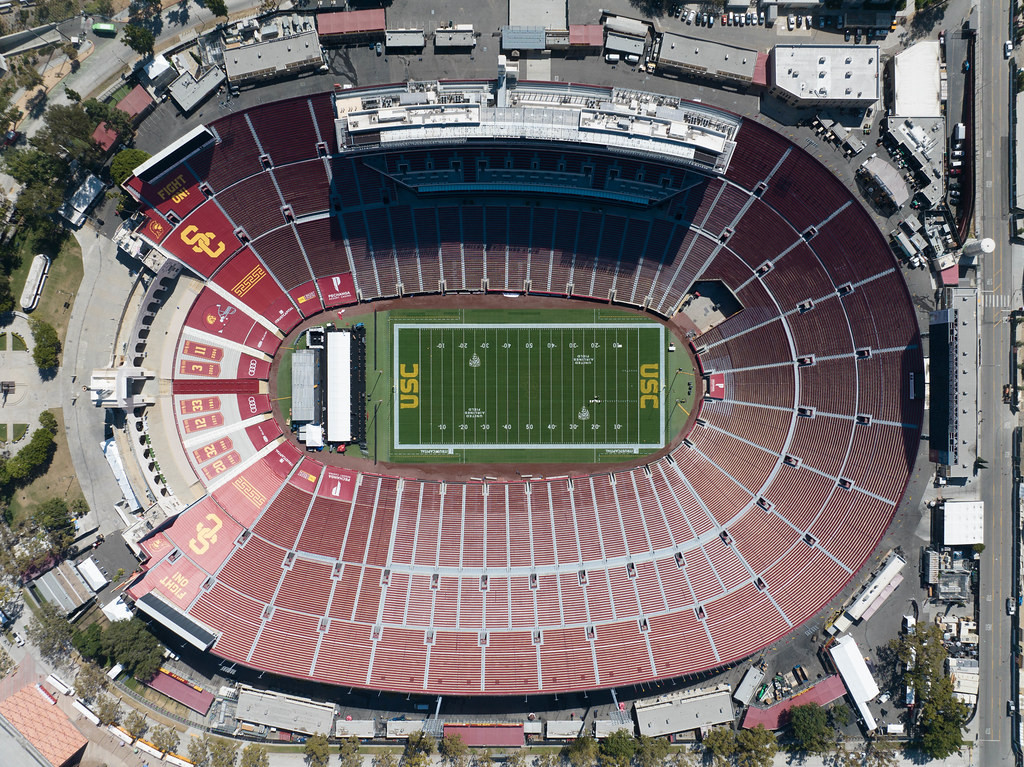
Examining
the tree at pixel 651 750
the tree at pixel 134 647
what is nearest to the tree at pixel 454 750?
the tree at pixel 651 750

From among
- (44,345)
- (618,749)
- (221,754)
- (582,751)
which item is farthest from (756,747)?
(44,345)

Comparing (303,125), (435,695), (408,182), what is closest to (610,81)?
(408,182)

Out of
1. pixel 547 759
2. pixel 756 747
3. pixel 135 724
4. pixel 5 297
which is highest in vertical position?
pixel 5 297

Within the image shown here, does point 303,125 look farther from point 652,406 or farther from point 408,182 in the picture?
point 652,406

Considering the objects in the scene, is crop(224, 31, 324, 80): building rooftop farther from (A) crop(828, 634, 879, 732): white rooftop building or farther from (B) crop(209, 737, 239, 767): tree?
(A) crop(828, 634, 879, 732): white rooftop building

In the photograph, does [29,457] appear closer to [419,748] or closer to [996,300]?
[419,748]

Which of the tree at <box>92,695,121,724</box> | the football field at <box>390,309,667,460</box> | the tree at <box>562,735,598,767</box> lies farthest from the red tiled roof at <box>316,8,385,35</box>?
the tree at <box>562,735,598,767</box>
